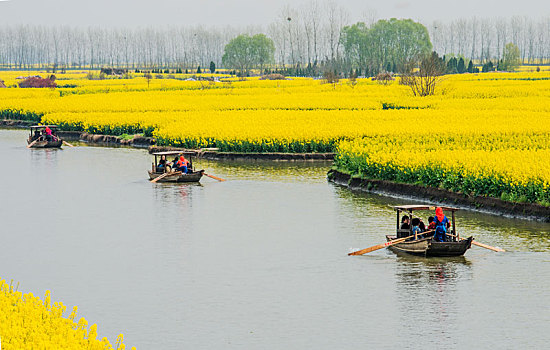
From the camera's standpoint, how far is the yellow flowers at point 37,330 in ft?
44.4

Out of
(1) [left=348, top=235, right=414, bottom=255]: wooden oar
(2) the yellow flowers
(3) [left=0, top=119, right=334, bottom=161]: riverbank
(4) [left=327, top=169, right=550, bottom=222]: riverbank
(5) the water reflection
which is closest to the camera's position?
(2) the yellow flowers

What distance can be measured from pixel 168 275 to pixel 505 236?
40.8 ft

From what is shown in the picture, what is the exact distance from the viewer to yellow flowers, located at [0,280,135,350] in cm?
1352

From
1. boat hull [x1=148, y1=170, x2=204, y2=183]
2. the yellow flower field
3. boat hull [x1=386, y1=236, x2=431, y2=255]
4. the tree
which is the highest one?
the tree

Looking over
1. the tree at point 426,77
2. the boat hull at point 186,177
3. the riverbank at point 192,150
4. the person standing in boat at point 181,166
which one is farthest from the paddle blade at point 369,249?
the tree at point 426,77

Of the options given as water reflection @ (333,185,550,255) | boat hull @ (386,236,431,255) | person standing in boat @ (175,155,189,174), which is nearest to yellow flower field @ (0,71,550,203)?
water reflection @ (333,185,550,255)

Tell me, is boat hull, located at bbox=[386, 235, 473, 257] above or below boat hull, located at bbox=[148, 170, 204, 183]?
below

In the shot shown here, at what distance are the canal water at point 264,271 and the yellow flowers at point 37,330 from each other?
144 inches

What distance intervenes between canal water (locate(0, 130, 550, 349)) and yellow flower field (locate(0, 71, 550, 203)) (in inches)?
111

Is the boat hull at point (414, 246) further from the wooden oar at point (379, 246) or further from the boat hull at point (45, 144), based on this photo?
the boat hull at point (45, 144)

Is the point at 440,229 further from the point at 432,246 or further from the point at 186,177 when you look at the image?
the point at 186,177

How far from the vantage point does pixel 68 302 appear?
22.8 metres

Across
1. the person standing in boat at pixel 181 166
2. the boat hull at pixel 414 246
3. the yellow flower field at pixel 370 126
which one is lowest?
the boat hull at pixel 414 246

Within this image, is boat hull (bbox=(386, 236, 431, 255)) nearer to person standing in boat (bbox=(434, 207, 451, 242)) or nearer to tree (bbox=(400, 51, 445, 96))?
person standing in boat (bbox=(434, 207, 451, 242))
